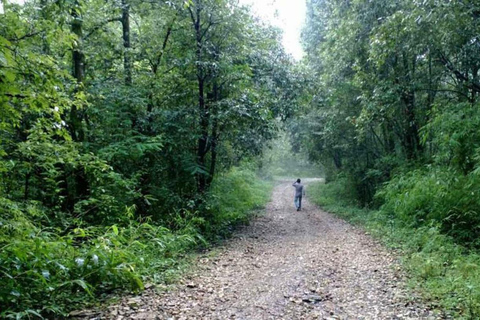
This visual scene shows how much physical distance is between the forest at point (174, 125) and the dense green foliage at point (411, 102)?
6cm

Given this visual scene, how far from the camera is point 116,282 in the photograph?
537 centimetres

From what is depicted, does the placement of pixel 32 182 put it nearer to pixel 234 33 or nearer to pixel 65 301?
pixel 65 301

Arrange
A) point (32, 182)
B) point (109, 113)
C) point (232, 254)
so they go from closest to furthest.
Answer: point (32, 182), point (232, 254), point (109, 113)

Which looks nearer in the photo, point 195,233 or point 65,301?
point 65,301

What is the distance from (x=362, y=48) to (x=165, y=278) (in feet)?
38.3

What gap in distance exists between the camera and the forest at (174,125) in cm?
504

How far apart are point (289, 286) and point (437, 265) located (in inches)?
111

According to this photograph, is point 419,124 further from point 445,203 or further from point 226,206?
point 226,206

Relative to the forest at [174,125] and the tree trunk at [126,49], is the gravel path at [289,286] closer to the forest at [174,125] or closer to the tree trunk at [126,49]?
the forest at [174,125]

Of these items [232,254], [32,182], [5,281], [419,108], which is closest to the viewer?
[5,281]

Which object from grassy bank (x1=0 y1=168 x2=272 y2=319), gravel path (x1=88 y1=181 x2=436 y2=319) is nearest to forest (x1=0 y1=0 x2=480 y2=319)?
grassy bank (x1=0 y1=168 x2=272 y2=319)

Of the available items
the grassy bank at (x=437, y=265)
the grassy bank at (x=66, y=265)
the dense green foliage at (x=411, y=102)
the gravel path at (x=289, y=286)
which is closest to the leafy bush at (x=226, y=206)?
the gravel path at (x=289, y=286)

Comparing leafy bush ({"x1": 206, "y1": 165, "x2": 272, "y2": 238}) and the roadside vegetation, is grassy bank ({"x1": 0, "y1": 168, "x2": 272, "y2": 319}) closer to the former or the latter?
leafy bush ({"x1": 206, "y1": 165, "x2": 272, "y2": 238})

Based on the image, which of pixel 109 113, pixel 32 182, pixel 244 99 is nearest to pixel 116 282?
pixel 32 182
